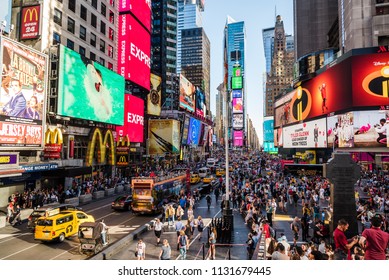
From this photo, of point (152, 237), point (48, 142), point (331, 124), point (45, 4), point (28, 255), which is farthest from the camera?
point (331, 124)

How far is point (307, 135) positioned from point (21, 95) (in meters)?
47.9

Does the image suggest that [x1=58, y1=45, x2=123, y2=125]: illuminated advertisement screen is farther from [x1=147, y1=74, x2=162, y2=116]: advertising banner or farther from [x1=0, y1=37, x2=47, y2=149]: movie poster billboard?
[x1=147, y1=74, x2=162, y2=116]: advertising banner

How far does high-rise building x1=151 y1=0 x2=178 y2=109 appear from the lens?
329 ft

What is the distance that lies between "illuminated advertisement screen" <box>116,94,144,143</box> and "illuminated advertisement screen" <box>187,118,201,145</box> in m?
30.5

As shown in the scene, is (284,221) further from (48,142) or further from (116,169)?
(116,169)

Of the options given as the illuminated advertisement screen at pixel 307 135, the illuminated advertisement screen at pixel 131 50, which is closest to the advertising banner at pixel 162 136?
the illuminated advertisement screen at pixel 131 50

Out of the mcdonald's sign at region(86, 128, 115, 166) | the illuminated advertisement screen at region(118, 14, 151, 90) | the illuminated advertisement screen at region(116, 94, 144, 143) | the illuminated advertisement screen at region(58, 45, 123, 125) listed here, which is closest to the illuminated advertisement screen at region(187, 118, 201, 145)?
the illuminated advertisement screen at region(116, 94, 144, 143)

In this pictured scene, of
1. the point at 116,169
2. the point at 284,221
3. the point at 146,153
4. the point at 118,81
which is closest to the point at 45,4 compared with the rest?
the point at 118,81

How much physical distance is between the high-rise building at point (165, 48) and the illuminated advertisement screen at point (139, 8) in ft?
126

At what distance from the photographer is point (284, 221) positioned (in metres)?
20.2

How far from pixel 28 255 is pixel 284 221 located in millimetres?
15499

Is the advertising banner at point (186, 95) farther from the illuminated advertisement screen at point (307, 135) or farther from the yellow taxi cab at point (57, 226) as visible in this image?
the yellow taxi cab at point (57, 226)

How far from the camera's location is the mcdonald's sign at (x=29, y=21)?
30.4m
